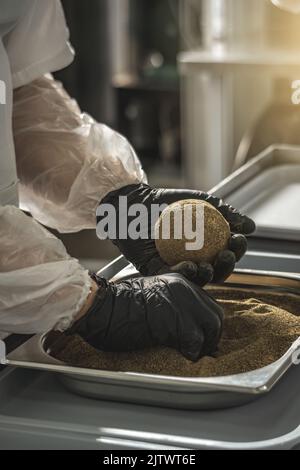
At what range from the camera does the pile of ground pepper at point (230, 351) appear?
102cm

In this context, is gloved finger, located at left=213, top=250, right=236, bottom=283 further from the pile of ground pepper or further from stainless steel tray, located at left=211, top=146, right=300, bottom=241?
stainless steel tray, located at left=211, top=146, right=300, bottom=241

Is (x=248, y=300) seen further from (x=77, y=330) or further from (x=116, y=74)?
(x=116, y=74)

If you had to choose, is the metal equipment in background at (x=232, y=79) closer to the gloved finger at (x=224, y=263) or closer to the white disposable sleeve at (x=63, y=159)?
the white disposable sleeve at (x=63, y=159)

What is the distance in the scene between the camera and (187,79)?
3863mm

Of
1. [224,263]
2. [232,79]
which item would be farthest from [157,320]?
[232,79]

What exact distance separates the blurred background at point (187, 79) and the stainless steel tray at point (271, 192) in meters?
0.69

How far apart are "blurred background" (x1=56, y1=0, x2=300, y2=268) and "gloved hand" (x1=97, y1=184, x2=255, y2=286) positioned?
1.33 metres

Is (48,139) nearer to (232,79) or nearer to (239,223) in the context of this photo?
(239,223)

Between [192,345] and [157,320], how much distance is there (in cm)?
5

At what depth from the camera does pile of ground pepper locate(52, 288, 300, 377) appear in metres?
1.02

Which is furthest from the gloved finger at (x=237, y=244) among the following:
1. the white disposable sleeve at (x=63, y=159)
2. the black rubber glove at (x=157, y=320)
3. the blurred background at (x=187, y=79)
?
the blurred background at (x=187, y=79)

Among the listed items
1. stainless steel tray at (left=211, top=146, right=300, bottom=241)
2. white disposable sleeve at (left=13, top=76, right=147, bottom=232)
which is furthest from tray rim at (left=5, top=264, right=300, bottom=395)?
stainless steel tray at (left=211, top=146, right=300, bottom=241)

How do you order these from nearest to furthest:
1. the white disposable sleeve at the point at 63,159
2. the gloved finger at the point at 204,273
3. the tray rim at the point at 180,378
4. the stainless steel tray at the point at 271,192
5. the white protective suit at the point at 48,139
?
the tray rim at the point at 180,378
the gloved finger at the point at 204,273
the white protective suit at the point at 48,139
the white disposable sleeve at the point at 63,159
the stainless steel tray at the point at 271,192

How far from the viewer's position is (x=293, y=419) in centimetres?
98
